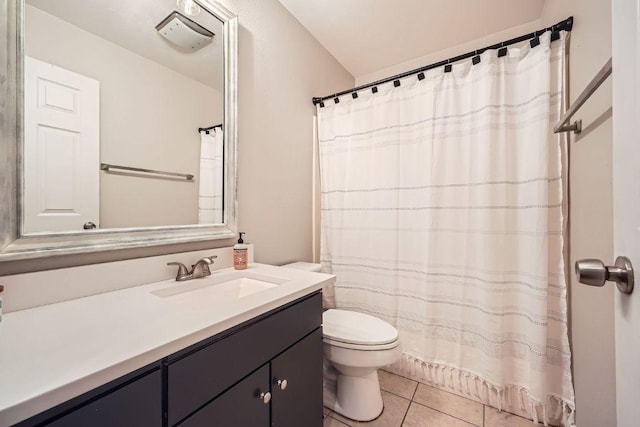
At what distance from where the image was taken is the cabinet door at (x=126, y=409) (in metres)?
0.47

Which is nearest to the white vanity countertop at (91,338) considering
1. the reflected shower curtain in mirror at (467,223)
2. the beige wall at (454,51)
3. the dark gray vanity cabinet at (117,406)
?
the dark gray vanity cabinet at (117,406)

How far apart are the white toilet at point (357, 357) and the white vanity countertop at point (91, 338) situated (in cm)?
57

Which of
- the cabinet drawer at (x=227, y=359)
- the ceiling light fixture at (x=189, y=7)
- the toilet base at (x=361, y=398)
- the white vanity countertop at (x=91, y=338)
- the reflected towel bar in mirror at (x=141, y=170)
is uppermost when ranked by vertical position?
the ceiling light fixture at (x=189, y=7)

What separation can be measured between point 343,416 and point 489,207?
1411 mm

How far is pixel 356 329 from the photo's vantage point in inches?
55.9

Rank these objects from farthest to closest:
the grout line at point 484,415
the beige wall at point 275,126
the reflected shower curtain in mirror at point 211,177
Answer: the beige wall at point 275,126 < the grout line at point 484,415 < the reflected shower curtain in mirror at point 211,177

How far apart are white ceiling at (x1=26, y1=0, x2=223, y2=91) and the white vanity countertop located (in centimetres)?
90

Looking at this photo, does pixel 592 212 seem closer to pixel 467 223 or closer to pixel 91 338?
pixel 467 223

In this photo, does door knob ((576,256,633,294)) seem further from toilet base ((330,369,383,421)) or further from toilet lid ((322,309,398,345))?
toilet base ((330,369,383,421))

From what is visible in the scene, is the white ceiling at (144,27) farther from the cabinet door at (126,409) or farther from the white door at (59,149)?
the cabinet door at (126,409)

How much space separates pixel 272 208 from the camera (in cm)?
164

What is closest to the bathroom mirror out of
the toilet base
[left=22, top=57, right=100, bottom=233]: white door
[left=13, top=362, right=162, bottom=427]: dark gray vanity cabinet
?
[left=22, top=57, right=100, bottom=233]: white door

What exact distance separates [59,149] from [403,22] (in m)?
2.04

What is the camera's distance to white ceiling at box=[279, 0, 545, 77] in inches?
64.5
